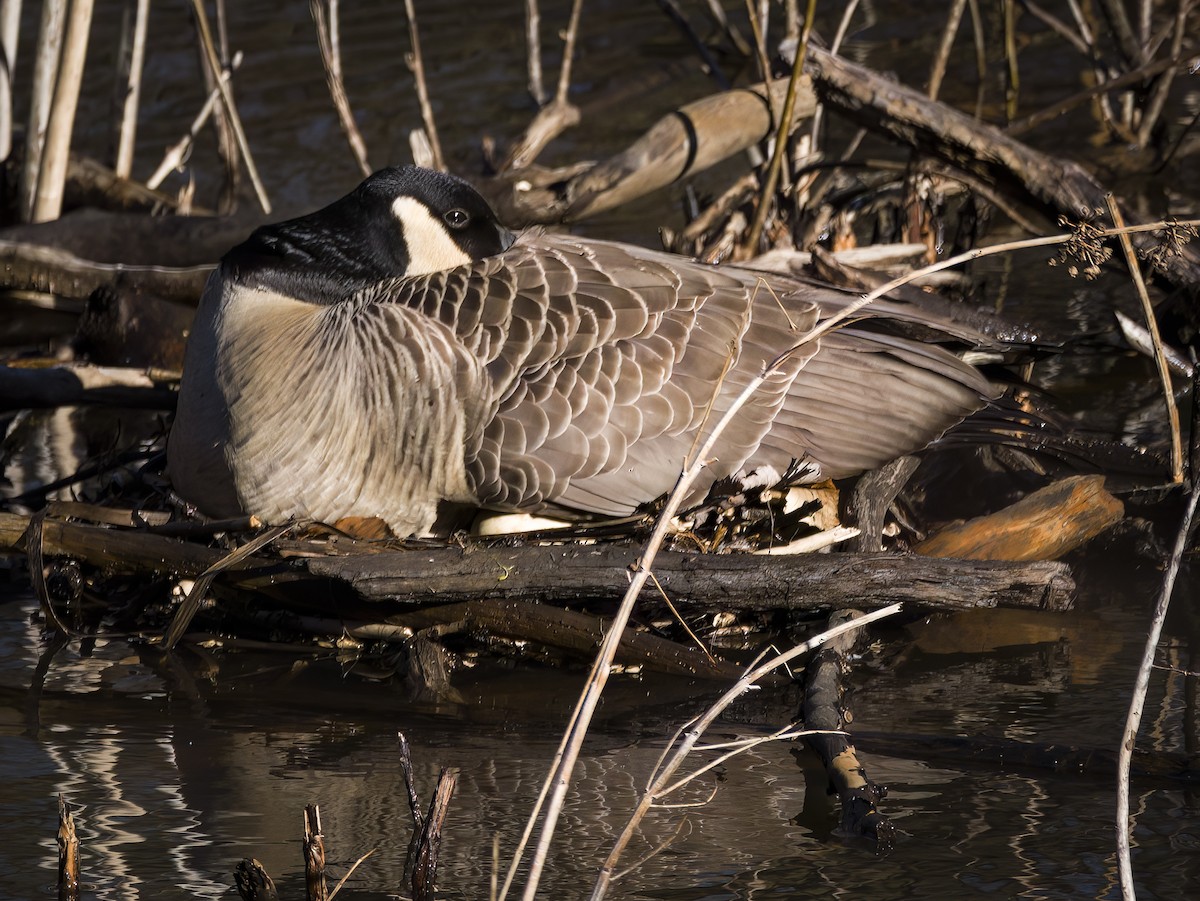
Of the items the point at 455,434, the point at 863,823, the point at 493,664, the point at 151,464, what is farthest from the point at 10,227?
the point at 863,823

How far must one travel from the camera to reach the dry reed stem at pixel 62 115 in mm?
6547

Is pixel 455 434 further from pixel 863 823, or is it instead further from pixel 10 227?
pixel 10 227

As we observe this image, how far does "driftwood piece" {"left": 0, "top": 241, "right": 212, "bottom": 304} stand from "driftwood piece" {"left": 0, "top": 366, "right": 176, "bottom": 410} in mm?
1240

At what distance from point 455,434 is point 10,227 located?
394 centimetres

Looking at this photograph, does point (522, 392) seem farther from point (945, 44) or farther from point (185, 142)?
point (185, 142)

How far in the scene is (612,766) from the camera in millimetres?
3566

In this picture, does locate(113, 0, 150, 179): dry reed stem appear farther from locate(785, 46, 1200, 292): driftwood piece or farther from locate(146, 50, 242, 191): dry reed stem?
locate(785, 46, 1200, 292): driftwood piece

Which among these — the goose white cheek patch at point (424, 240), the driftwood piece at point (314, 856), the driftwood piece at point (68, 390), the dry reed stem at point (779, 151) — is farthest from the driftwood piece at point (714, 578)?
the dry reed stem at point (779, 151)

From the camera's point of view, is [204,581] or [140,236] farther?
[140,236]

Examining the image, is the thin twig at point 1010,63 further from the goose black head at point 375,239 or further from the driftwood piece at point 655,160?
the goose black head at point 375,239

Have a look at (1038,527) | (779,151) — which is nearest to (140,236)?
(779,151)

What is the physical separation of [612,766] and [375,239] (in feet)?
7.57

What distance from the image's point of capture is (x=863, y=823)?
307cm

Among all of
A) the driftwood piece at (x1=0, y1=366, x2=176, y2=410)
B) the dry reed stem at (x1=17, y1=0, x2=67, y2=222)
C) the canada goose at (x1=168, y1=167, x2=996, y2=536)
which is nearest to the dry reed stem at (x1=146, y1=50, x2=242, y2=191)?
the dry reed stem at (x1=17, y1=0, x2=67, y2=222)
